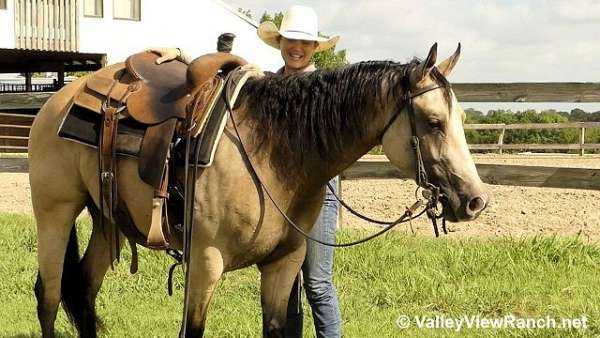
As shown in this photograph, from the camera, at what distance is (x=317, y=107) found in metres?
3.18

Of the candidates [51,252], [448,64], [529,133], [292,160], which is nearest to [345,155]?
[292,160]

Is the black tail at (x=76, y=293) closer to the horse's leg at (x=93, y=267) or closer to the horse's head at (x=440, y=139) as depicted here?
the horse's leg at (x=93, y=267)

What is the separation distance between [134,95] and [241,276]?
266cm

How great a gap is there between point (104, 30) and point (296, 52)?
56.6 feet

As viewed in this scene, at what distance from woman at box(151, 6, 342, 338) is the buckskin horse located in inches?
16.1

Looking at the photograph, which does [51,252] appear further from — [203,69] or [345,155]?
[345,155]

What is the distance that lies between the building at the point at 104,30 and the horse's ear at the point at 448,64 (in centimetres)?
1700

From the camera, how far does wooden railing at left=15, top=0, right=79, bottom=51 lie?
18.1 meters

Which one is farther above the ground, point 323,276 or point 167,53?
point 167,53

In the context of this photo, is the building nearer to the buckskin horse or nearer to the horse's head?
the buckskin horse

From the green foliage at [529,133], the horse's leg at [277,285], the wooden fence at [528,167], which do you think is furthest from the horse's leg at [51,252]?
the green foliage at [529,133]

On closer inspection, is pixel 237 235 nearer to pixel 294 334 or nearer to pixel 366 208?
pixel 294 334

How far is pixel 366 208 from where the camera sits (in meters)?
8.66

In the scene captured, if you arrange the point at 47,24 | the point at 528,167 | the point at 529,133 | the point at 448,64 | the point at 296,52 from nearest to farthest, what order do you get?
1. the point at 448,64
2. the point at 296,52
3. the point at 528,167
4. the point at 47,24
5. the point at 529,133
